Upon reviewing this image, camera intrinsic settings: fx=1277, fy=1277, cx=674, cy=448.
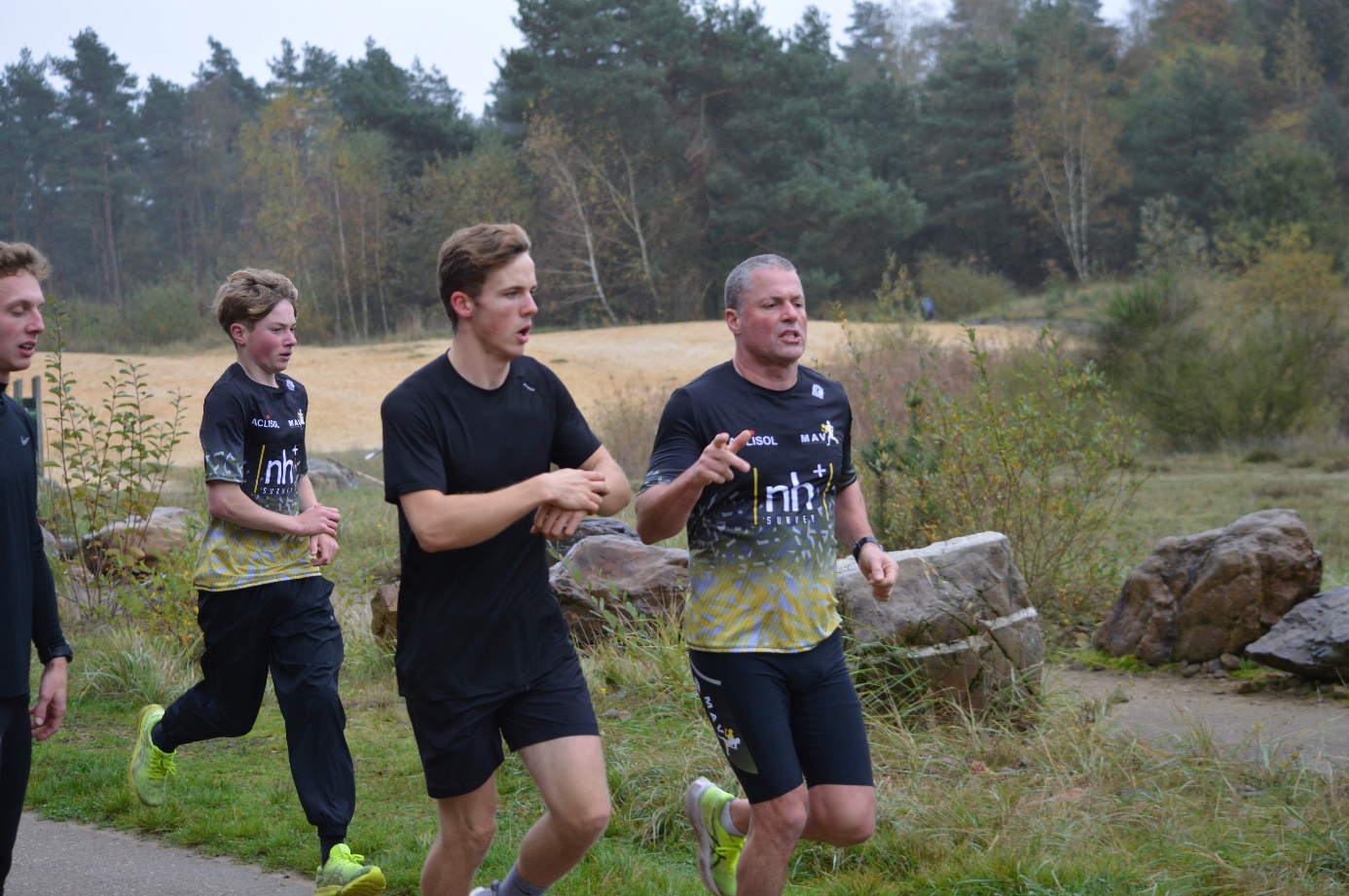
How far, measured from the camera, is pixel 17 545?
3.31 meters

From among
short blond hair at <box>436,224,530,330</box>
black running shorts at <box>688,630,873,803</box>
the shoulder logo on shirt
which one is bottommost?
black running shorts at <box>688,630,873,803</box>

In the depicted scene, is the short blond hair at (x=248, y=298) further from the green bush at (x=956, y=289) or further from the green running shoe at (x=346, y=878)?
the green bush at (x=956, y=289)

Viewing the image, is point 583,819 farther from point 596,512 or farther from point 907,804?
point 907,804

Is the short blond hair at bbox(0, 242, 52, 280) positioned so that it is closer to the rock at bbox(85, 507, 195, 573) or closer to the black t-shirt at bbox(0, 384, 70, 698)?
the black t-shirt at bbox(0, 384, 70, 698)

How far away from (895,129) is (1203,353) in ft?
129

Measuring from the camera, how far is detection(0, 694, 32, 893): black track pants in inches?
131

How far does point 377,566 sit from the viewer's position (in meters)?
10.8

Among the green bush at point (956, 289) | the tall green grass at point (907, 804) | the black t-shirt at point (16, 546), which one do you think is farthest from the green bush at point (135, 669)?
the green bush at point (956, 289)

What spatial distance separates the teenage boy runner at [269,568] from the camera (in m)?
4.45

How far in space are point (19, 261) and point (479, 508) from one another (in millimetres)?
1414

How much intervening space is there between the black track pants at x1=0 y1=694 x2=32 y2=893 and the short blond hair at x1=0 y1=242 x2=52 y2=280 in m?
1.11

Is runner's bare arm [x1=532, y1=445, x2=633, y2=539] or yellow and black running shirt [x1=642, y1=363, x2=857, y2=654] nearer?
runner's bare arm [x1=532, y1=445, x2=633, y2=539]

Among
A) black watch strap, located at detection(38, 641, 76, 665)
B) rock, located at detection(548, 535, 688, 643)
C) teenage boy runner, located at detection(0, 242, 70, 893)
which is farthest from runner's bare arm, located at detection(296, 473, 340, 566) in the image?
rock, located at detection(548, 535, 688, 643)

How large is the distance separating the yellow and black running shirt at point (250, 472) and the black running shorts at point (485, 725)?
4.82ft
